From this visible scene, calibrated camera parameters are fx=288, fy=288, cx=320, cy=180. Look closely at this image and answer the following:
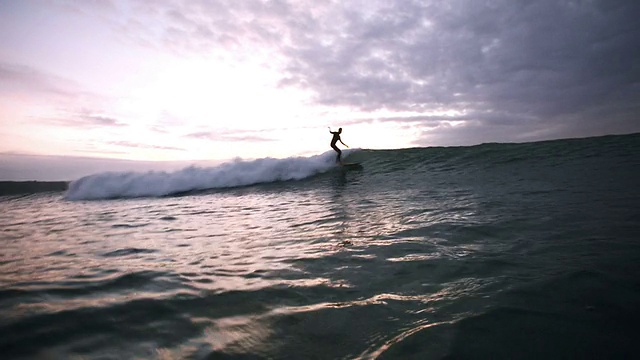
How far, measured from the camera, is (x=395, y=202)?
21.9ft

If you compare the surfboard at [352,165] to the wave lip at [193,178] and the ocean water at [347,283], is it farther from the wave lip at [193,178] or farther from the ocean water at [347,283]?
the ocean water at [347,283]

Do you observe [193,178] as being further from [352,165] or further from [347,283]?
[347,283]

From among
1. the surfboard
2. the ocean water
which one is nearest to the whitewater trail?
the surfboard

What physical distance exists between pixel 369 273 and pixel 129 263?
275 cm

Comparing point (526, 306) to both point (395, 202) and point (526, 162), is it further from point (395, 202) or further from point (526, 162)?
point (526, 162)

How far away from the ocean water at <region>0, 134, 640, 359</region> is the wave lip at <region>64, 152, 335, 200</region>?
7728 millimetres

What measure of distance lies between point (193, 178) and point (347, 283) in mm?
13315

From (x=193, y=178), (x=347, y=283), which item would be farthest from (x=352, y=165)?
(x=347, y=283)

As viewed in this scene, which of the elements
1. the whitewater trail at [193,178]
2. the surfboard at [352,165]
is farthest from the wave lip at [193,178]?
the surfboard at [352,165]

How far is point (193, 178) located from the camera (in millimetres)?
14211

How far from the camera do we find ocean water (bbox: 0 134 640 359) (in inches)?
68.3

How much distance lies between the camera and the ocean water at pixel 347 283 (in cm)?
173

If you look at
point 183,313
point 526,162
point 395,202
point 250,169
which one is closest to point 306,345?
point 183,313

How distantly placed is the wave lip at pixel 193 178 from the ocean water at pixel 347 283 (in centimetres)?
773
